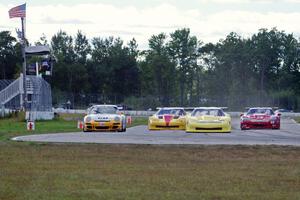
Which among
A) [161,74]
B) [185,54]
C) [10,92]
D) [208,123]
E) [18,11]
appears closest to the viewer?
[208,123]

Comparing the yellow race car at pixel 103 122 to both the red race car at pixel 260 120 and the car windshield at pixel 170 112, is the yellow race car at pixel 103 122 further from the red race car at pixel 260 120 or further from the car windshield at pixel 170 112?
the red race car at pixel 260 120

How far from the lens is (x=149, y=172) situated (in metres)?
14.0

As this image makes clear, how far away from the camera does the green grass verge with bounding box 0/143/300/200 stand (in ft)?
36.0

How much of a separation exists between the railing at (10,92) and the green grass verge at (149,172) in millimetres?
44560

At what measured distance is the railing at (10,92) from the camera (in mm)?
64688

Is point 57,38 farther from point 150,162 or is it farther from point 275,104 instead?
point 150,162

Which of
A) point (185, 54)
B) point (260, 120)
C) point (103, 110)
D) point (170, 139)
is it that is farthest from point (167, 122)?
point (185, 54)

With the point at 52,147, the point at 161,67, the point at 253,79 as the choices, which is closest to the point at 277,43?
the point at 253,79

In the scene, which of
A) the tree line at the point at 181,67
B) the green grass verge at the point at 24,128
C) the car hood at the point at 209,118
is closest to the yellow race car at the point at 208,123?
the car hood at the point at 209,118

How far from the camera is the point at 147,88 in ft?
382

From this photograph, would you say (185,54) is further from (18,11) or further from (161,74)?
(18,11)

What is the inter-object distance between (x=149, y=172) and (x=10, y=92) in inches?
2073

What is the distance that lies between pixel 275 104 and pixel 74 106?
78.6 feet

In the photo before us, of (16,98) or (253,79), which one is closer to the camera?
(16,98)
